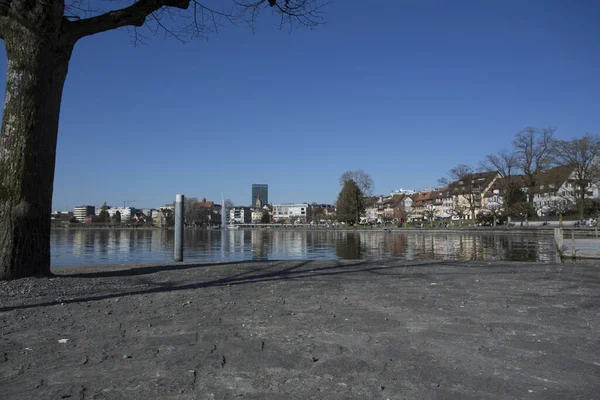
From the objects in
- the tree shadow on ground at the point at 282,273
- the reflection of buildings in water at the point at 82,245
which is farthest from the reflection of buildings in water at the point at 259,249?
the tree shadow on ground at the point at 282,273

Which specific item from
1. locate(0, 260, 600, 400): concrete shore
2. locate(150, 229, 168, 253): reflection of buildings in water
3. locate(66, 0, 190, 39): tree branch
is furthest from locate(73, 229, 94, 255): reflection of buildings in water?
locate(0, 260, 600, 400): concrete shore

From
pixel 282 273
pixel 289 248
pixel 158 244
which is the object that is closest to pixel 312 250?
pixel 289 248

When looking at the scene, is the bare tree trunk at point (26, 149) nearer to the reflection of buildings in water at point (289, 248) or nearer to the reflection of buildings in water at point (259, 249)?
the reflection of buildings in water at point (259, 249)

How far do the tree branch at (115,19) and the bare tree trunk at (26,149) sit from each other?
1.83 ft

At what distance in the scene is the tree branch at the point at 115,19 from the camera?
26.8ft

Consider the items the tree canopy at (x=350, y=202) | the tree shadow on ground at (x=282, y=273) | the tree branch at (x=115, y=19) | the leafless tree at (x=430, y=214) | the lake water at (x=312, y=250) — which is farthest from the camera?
the tree canopy at (x=350, y=202)

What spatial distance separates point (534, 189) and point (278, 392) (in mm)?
74191

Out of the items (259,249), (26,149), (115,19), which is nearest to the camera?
(26,149)

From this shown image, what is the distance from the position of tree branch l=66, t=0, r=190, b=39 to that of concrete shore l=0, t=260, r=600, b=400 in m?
4.80

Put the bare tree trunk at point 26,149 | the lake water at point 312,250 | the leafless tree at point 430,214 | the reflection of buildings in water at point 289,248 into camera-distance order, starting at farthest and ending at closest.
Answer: the leafless tree at point 430,214, the reflection of buildings in water at point 289,248, the lake water at point 312,250, the bare tree trunk at point 26,149

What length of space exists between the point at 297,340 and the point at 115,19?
7.58m

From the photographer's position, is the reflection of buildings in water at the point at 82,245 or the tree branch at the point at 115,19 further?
the reflection of buildings in water at the point at 82,245

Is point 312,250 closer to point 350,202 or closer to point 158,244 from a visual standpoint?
point 158,244

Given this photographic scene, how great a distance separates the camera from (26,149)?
740cm
